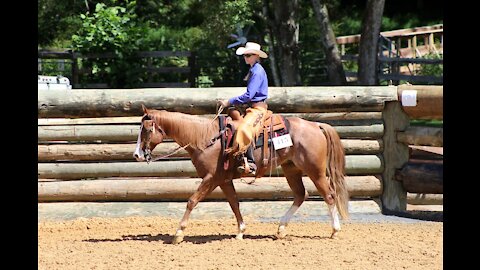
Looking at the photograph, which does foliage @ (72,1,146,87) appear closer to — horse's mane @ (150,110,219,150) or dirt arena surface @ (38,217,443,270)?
dirt arena surface @ (38,217,443,270)

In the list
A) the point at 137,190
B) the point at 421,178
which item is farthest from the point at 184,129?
the point at 421,178

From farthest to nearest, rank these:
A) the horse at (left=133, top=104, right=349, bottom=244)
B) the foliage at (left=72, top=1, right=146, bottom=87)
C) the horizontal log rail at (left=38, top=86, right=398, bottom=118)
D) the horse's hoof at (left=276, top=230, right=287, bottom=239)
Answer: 1. the foliage at (left=72, top=1, right=146, bottom=87)
2. the horizontal log rail at (left=38, top=86, right=398, bottom=118)
3. the horse's hoof at (left=276, top=230, right=287, bottom=239)
4. the horse at (left=133, top=104, right=349, bottom=244)

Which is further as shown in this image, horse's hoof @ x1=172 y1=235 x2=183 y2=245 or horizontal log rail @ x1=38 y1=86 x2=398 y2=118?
horizontal log rail @ x1=38 y1=86 x2=398 y2=118

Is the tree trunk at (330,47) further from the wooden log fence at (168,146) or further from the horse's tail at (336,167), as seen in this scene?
the horse's tail at (336,167)

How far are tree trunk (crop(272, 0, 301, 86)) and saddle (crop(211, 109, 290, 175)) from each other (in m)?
11.6

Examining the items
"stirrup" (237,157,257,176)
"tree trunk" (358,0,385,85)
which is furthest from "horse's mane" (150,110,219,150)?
"tree trunk" (358,0,385,85)

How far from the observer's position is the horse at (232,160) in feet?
30.4

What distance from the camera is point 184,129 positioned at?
941 centimetres

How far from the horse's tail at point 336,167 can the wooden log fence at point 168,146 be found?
1.38 m

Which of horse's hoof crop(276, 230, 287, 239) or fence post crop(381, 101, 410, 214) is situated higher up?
fence post crop(381, 101, 410, 214)

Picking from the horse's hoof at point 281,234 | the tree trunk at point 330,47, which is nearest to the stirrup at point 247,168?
the horse's hoof at point 281,234

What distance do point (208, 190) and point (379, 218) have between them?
2.89m

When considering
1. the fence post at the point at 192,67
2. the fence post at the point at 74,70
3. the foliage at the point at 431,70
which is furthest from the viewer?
the foliage at the point at 431,70

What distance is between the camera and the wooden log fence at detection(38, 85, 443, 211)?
11016mm
